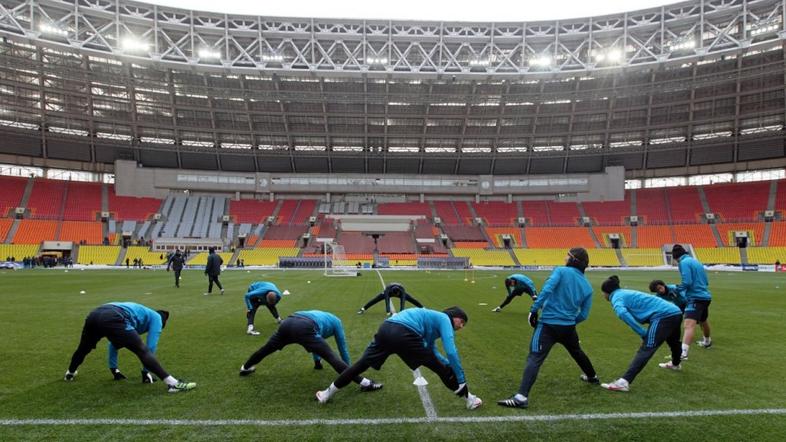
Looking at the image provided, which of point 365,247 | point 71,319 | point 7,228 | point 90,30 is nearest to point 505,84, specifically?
point 365,247

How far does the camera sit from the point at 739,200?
49844 millimetres

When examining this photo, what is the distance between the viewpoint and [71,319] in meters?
11.0

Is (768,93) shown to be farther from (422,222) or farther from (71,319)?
(71,319)

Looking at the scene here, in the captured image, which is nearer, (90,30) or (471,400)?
(471,400)

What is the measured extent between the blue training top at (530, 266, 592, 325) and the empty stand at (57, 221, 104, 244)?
179 ft

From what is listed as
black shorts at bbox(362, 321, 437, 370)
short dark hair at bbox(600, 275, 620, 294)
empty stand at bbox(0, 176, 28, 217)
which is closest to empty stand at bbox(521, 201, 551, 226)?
short dark hair at bbox(600, 275, 620, 294)

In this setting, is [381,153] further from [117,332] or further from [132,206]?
[117,332]

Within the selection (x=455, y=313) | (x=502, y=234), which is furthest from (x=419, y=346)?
(x=502, y=234)

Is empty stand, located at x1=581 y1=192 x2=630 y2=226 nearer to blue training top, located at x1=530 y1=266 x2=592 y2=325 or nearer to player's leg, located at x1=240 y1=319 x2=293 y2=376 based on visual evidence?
blue training top, located at x1=530 y1=266 x2=592 y2=325

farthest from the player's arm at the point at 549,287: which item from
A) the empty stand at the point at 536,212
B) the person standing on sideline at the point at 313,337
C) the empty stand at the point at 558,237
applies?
the empty stand at the point at 536,212

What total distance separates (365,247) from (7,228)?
1509 inches

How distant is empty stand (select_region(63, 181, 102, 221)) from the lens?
49406 mm

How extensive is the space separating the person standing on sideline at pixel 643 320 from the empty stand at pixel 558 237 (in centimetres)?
4708

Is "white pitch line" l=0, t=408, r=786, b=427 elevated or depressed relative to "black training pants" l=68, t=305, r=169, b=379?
depressed
